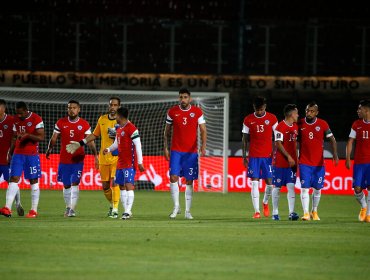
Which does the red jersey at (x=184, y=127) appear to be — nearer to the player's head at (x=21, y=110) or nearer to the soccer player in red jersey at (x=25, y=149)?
the soccer player in red jersey at (x=25, y=149)

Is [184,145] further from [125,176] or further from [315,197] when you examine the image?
[315,197]

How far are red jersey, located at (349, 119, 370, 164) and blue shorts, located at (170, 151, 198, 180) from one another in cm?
269

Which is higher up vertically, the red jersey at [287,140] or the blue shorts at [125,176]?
the red jersey at [287,140]

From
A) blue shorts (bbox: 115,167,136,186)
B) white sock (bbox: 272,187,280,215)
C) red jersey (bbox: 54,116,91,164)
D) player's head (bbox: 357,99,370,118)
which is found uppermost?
player's head (bbox: 357,99,370,118)

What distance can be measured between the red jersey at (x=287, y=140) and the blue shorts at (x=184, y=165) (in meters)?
1.42

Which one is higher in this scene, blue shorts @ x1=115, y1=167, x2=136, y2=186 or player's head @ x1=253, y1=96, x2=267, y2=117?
player's head @ x1=253, y1=96, x2=267, y2=117


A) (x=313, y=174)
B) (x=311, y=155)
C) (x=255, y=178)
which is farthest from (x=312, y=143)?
(x=255, y=178)

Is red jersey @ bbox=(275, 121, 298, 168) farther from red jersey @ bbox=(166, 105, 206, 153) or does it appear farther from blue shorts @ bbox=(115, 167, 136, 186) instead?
blue shorts @ bbox=(115, 167, 136, 186)

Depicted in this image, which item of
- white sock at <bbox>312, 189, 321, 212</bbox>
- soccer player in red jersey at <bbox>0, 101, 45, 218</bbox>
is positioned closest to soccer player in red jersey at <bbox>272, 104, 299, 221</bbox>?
white sock at <bbox>312, 189, 321, 212</bbox>

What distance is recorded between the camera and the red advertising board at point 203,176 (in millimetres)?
27125

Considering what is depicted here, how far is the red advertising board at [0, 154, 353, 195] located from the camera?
27.1m

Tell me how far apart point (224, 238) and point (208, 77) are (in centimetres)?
2959

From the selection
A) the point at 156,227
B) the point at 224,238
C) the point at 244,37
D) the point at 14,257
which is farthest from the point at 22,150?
the point at 244,37

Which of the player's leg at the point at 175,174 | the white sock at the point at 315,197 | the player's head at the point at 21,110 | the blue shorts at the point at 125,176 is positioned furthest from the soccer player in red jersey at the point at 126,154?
the white sock at the point at 315,197
